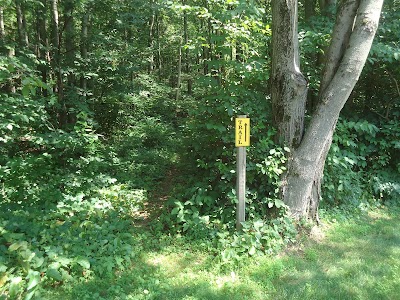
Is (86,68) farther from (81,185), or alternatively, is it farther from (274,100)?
(274,100)

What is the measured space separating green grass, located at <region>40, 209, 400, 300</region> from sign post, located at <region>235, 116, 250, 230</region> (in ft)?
2.04

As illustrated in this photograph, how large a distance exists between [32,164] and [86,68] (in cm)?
417

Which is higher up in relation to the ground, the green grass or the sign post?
the sign post

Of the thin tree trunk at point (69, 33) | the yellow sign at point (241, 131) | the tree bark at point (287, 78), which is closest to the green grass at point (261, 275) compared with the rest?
the yellow sign at point (241, 131)

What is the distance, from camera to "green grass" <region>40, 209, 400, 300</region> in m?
3.14

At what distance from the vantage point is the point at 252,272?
349cm

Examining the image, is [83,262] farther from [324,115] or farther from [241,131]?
[324,115]

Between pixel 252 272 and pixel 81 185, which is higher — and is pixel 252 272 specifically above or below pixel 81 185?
below

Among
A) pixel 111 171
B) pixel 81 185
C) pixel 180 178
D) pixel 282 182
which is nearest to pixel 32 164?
pixel 81 185

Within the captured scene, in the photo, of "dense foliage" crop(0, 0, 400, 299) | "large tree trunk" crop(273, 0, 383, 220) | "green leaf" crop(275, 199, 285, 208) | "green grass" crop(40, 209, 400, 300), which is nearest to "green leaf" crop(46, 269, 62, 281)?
"dense foliage" crop(0, 0, 400, 299)

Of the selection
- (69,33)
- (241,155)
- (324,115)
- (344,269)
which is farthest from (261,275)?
(69,33)

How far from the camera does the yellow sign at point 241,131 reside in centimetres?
380

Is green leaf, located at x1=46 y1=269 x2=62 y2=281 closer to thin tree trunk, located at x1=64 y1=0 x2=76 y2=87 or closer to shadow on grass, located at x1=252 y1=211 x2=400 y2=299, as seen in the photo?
shadow on grass, located at x1=252 y1=211 x2=400 y2=299

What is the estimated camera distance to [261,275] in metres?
3.46
